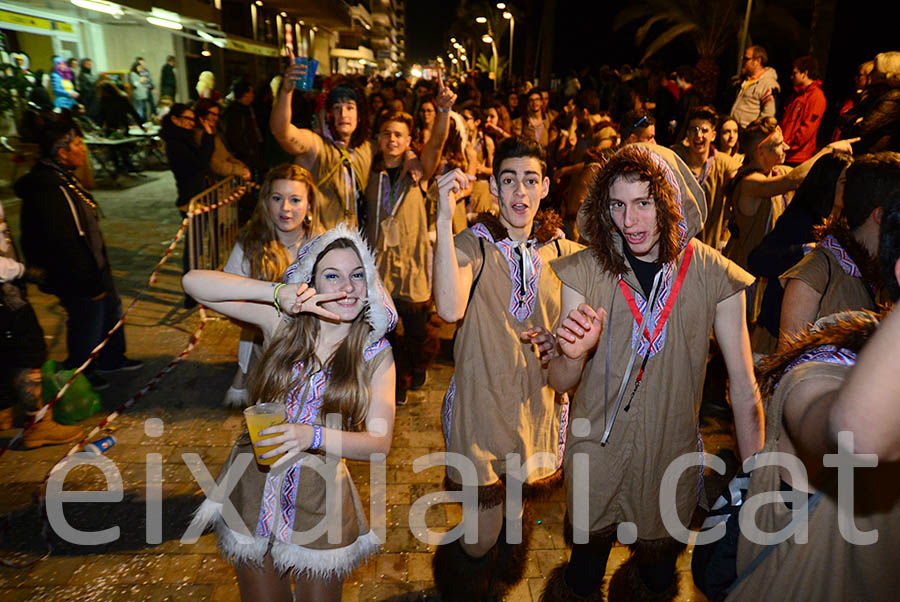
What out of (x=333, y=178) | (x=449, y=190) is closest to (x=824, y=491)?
(x=449, y=190)

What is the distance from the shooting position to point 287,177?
4074mm

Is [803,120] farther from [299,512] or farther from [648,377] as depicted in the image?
[299,512]

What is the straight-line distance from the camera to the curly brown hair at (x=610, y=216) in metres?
2.53

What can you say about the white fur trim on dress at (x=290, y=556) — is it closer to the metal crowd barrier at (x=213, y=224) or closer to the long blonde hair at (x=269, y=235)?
the long blonde hair at (x=269, y=235)

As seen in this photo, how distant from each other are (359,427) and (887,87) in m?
7.03

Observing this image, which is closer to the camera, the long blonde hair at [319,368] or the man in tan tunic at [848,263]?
the long blonde hair at [319,368]

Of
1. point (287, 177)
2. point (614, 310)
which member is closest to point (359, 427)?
point (614, 310)

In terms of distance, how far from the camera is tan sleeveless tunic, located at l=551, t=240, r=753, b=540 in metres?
2.58

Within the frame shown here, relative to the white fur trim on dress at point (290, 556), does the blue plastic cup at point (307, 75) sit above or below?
above

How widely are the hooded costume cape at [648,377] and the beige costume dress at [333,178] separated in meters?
2.84

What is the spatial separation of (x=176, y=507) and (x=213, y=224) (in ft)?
14.9

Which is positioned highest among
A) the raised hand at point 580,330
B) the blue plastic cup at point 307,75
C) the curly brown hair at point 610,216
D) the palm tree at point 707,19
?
the palm tree at point 707,19

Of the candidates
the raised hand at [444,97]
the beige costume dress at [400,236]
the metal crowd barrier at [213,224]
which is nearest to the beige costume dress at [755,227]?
the raised hand at [444,97]

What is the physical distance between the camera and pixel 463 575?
3119mm
